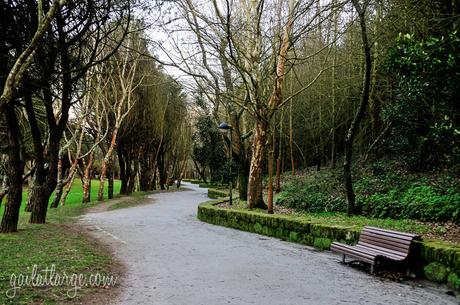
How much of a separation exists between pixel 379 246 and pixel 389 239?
1.01 ft

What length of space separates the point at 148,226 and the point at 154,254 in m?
4.60

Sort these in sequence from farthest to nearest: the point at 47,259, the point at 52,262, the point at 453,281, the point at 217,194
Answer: the point at 217,194 < the point at 47,259 < the point at 52,262 < the point at 453,281

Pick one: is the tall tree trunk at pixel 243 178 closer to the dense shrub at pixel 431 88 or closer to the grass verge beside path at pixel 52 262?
the dense shrub at pixel 431 88

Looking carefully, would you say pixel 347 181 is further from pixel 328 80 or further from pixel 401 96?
pixel 328 80

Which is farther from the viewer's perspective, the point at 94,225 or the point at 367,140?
the point at 367,140

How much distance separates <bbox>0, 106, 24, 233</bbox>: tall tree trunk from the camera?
9.62 meters

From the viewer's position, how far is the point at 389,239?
6.91 meters

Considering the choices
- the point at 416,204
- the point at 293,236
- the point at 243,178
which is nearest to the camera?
the point at 293,236

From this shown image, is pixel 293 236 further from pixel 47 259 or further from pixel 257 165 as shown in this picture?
pixel 47 259

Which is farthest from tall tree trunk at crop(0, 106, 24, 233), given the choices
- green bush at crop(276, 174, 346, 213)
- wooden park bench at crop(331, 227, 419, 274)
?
green bush at crop(276, 174, 346, 213)

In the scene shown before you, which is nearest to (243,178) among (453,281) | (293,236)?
(293,236)

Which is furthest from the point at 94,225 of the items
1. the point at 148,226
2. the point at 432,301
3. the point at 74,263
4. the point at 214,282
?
the point at 432,301

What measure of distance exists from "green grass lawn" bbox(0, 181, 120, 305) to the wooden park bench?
4.40 meters

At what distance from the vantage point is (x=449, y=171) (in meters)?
13.2
